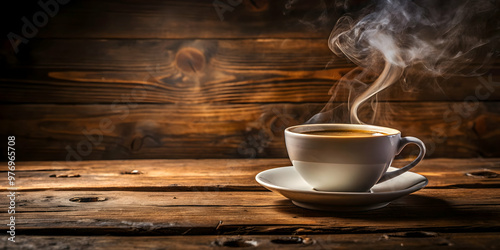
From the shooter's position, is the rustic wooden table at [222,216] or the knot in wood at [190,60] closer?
the rustic wooden table at [222,216]

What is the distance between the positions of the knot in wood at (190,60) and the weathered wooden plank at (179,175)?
0.30 m

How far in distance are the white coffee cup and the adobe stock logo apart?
0.99m

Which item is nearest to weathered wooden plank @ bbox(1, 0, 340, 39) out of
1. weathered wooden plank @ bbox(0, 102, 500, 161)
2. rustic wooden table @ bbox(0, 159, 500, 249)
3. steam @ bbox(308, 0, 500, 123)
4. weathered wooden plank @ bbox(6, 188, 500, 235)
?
steam @ bbox(308, 0, 500, 123)

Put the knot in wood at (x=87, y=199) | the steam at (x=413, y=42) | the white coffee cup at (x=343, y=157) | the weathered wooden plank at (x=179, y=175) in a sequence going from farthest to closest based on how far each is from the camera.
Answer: the steam at (x=413, y=42)
the weathered wooden plank at (x=179, y=175)
the knot in wood at (x=87, y=199)
the white coffee cup at (x=343, y=157)

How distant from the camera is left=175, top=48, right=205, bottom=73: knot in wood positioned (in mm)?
1457

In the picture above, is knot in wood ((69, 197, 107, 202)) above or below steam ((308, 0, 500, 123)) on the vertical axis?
below

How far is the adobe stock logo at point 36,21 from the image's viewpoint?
4.64 ft

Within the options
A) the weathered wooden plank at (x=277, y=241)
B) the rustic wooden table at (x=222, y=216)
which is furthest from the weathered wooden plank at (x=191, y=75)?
the weathered wooden plank at (x=277, y=241)

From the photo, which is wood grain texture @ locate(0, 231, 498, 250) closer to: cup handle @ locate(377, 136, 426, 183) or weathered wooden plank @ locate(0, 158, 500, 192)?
cup handle @ locate(377, 136, 426, 183)

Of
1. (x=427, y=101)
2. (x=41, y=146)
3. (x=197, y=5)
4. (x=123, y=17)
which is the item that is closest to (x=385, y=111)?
(x=427, y=101)

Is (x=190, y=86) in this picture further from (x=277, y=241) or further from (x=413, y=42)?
(x=277, y=241)

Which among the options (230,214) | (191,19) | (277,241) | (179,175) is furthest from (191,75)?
(277,241)

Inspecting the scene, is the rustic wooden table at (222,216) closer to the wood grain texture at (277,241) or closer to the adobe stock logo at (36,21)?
the wood grain texture at (277,241)

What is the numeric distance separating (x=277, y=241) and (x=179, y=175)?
56cm
